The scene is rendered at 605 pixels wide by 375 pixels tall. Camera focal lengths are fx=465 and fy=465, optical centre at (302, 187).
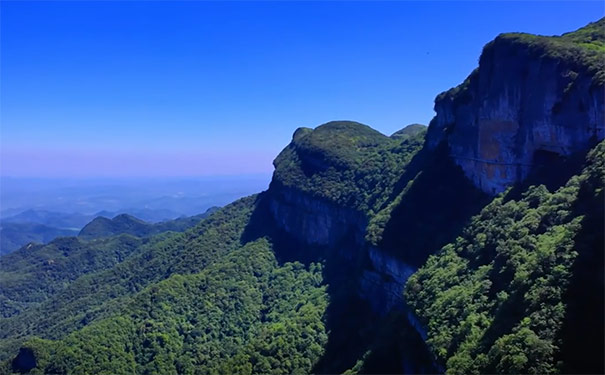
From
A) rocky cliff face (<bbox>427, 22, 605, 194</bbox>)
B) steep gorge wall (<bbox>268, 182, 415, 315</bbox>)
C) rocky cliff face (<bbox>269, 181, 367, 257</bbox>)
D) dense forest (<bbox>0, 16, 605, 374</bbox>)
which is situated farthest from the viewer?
rocky cliff face (<bbox>269, 181, 367, 257</bbox>)

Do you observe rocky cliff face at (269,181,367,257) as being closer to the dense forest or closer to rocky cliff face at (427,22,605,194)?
the dense forest

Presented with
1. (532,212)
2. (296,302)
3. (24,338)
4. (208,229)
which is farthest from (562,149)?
(24,338)

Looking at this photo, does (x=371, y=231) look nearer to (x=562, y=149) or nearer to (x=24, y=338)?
(x=562, y=149)

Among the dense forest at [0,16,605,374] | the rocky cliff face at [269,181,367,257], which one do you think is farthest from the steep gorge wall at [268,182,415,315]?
the dense forest at [0,16,605,374]

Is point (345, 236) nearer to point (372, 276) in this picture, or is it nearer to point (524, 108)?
point (372, 276)

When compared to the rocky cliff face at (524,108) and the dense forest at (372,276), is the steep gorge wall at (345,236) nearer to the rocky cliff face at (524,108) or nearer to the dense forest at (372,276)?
the dense forest at (372,276)

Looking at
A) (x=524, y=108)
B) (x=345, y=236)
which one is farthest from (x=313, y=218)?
(x=524, y=108)
